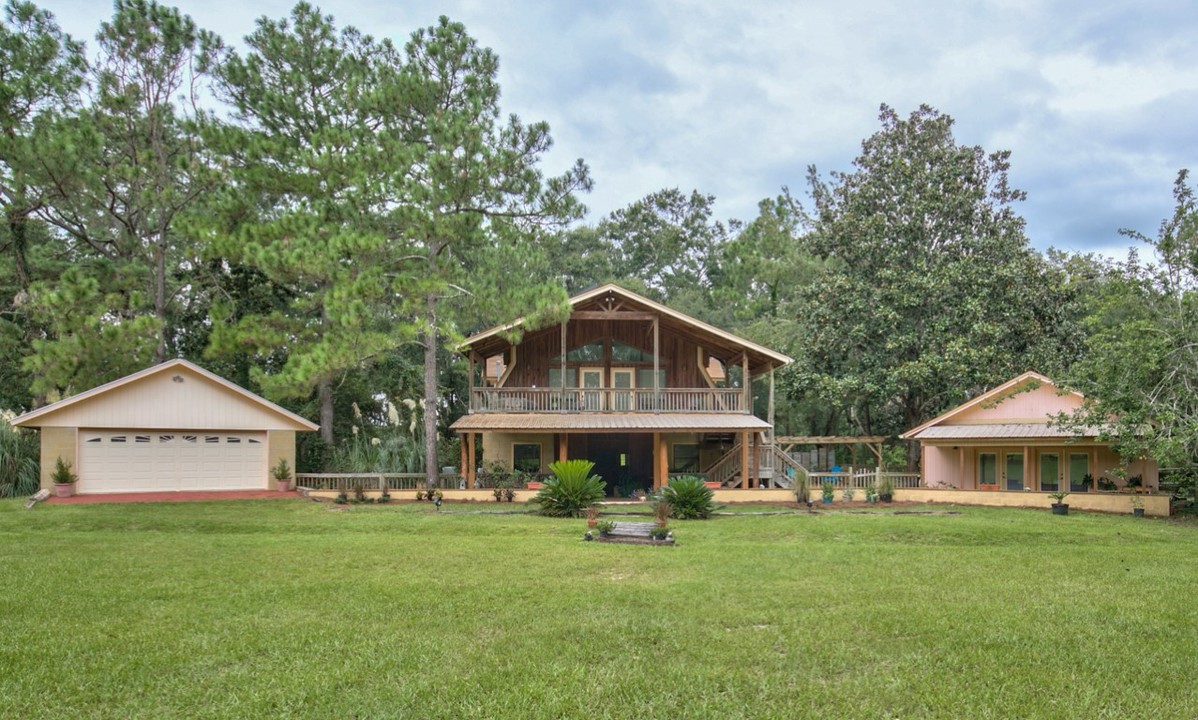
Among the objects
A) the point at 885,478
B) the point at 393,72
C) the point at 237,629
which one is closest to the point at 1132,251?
the point at 885,478

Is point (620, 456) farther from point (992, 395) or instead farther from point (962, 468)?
point (992, 395)

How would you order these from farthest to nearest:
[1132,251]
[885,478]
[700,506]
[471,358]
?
[471,358]
[885,478]
[1132,251]
[700,506]

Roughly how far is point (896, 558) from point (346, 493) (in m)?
14.3

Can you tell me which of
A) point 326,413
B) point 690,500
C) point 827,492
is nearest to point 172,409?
point 326,413

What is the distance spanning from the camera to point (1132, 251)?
19578 millimetres

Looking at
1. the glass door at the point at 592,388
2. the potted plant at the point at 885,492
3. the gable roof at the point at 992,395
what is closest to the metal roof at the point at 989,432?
the gable roof at the point at 992,395

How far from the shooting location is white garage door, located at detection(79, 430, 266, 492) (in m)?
20.7

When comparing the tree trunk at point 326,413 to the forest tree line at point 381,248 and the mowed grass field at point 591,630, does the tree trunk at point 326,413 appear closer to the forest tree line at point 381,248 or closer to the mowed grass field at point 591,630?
the forest tree line at point 381,248

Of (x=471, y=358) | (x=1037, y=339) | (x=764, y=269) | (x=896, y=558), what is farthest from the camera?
(x=764, y=269)

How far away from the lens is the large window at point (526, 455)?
973 inches

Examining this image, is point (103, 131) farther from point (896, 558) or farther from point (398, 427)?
point (896, 558)

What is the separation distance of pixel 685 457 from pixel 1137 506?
1238 centimetres

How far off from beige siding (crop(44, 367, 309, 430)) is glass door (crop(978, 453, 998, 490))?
2181cm

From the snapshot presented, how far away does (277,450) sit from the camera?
22.7 meters
